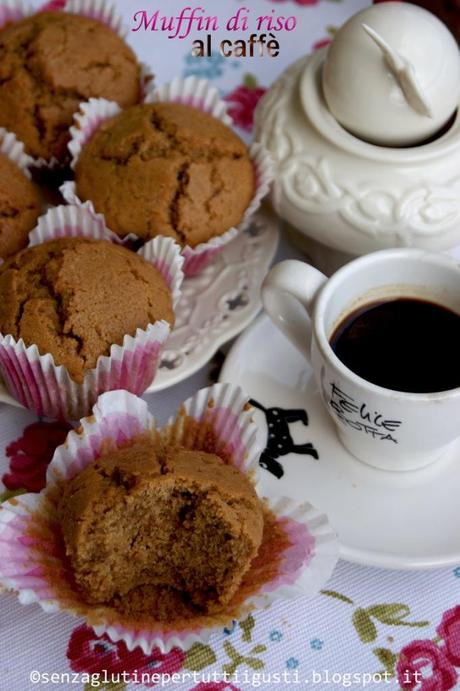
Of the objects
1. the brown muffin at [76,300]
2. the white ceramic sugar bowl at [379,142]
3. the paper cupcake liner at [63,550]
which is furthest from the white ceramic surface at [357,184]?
the paper cupcake liner at [63,550]

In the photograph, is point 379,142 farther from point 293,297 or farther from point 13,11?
point 13,11

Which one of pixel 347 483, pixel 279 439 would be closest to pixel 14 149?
pixel 279 439

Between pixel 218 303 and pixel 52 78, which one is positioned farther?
pixel 52 78

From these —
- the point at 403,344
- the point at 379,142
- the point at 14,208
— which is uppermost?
the point at 379,142

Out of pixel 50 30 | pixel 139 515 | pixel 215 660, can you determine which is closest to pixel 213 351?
pixel 139 515

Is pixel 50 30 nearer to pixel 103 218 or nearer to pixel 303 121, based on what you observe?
pixel 103 218

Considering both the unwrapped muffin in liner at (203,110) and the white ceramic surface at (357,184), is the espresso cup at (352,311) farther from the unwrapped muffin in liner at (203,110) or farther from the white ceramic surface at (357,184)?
the unwrapped muffin in liner at (203,110)
